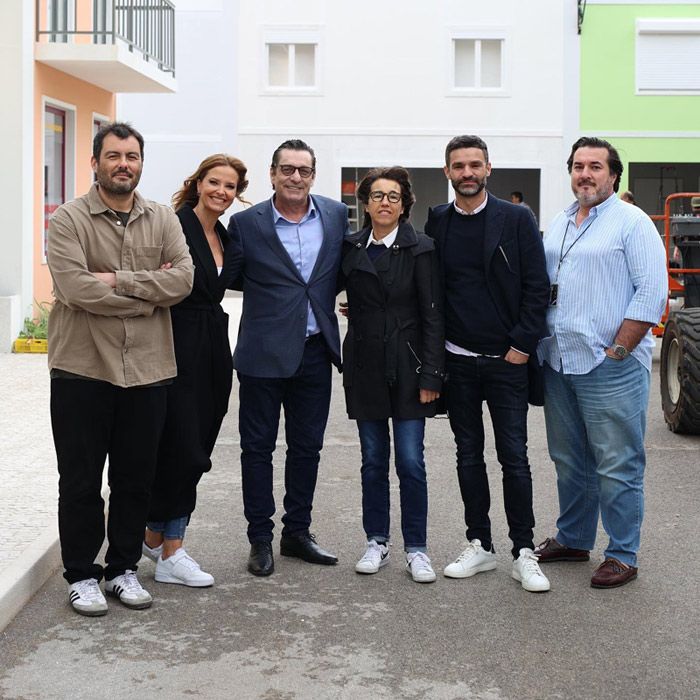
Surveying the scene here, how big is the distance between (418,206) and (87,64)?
19358 mm

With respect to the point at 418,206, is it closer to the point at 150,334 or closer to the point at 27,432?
the point at 27,432

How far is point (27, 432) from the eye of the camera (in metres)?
9.95

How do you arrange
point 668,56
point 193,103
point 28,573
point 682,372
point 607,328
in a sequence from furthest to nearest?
point 193,103
point 668,56
point 682,372
point 607,328
point 28,573

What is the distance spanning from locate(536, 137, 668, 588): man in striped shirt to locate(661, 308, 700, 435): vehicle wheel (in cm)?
411

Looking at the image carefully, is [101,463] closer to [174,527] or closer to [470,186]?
[174,527]

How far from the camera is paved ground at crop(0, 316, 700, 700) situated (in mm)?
4668

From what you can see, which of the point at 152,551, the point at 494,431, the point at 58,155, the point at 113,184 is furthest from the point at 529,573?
the point at 58,155

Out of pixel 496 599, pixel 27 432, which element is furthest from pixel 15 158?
pixel 496 599

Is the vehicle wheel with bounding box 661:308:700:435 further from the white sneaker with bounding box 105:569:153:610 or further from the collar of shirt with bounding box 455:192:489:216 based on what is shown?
the white sneaker with bounding box 105:569:153:610

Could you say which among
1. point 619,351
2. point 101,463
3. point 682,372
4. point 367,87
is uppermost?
point 367,87

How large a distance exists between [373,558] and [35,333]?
34.2 ft

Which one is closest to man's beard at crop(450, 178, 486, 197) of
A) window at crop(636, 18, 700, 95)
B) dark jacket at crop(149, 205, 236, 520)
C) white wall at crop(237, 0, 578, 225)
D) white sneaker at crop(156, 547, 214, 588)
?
dark jacket at crop(149, 205, 236, 520)

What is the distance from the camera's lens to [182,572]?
5984 mm

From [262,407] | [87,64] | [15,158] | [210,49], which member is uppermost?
[210,49]
